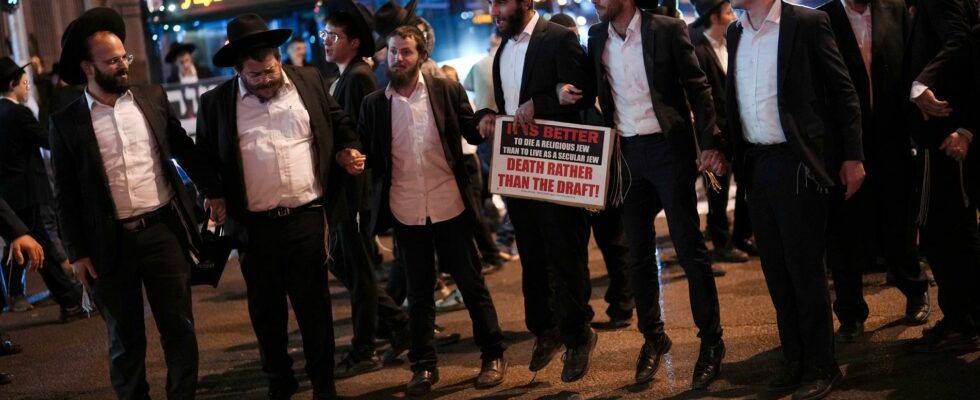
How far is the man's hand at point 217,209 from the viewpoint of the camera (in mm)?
6117

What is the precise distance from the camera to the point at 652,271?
20.3ft

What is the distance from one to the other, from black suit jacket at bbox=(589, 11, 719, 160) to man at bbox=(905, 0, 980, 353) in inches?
46.6

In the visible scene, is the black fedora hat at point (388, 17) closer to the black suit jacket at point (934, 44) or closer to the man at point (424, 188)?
the man at point (424, 188)

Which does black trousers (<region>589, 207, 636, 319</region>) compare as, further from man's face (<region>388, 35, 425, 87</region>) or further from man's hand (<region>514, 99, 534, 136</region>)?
man's face (<region>388, 35, 425, 87</region>)

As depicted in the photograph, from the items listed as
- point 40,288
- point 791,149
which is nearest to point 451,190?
point 791,149

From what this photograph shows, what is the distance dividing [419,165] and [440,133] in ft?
0.72

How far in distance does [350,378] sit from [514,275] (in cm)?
316

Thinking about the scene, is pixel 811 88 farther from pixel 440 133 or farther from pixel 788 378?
pixel 440 133

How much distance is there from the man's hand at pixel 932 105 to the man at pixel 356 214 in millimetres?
3254

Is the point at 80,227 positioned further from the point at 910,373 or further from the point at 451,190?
the point at 910,373

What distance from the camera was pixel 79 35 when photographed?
5789 millimetres

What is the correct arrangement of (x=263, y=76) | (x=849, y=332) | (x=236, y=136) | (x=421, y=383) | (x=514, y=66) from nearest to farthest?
1. (x=263, y=76)
2. (x=236, y=136)
3. (x=514, y=66)
4. (x=421, y=383)
5. (x=849, y=332)

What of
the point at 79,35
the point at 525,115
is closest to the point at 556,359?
the point at 525,115

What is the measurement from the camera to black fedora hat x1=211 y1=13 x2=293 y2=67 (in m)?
6.02
